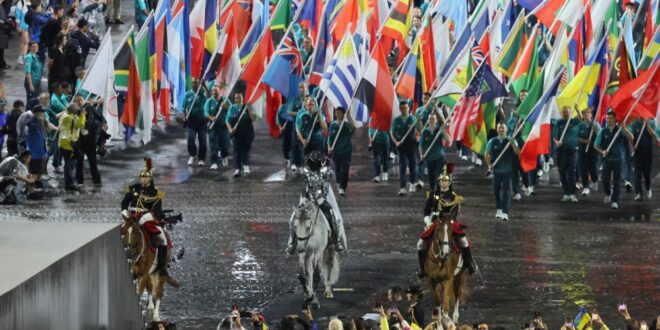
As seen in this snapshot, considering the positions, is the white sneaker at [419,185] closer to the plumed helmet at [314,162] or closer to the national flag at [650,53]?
the national flag at [650,53]

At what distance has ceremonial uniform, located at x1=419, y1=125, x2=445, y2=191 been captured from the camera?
3584 cm

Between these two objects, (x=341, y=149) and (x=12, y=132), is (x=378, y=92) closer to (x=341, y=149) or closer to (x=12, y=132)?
(x=341, y=149)

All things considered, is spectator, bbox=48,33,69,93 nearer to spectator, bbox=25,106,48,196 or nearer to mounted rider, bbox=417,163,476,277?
spectator, bbox=25,106,48,196

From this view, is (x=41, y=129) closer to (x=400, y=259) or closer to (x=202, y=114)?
(x=202, y=114)

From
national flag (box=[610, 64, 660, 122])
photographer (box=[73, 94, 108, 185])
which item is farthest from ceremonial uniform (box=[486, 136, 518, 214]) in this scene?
photographer (box=[73, 94, 108, 185])

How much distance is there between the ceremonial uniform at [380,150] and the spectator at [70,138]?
21.1 ft

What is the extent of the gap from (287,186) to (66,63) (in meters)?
6.99

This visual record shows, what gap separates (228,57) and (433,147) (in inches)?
215

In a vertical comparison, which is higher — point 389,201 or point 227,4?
point 227,4

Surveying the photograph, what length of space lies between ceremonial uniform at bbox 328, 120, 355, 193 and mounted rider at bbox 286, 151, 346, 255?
1096 centimetres

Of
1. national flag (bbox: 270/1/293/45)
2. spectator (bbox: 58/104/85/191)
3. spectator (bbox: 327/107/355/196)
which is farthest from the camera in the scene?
national flag (bbox: 270/1/293/45)

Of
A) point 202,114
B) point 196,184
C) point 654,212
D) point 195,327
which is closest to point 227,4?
point 202,114

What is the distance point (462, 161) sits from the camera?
4159 centimetres

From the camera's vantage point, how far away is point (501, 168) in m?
33.9
